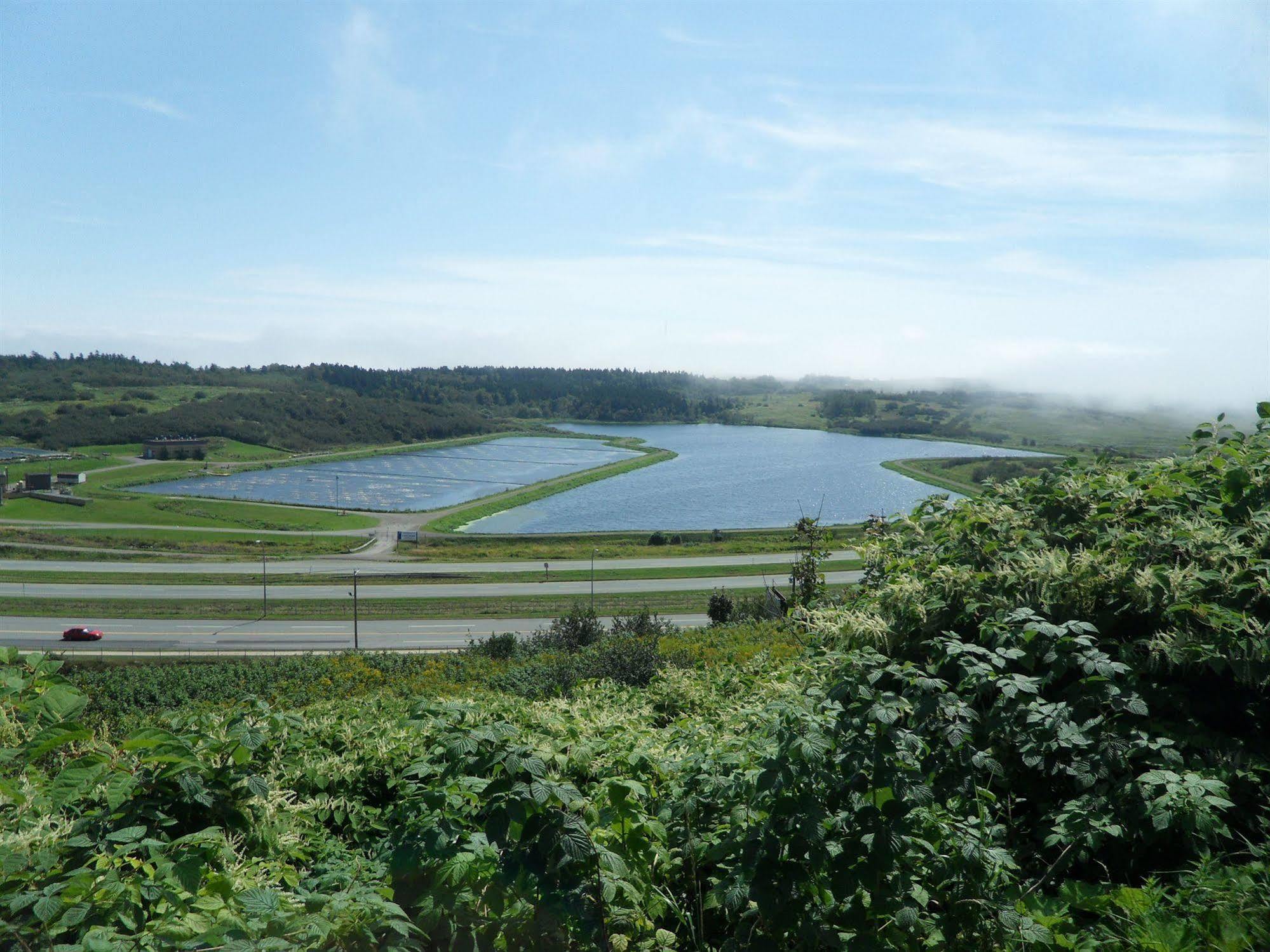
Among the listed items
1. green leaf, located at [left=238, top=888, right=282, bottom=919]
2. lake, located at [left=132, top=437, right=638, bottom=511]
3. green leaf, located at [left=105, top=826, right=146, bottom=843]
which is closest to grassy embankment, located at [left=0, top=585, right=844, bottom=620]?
green leaf, located at [left=105, top=826, right=146, bottom=843]

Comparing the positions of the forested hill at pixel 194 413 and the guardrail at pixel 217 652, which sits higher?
the forested hill at pixel 194 413

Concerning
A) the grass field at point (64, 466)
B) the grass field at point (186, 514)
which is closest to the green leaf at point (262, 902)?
the grass field at point (186, 514)

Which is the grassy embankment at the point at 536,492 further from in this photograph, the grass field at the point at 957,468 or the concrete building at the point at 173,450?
the concrete building at the point at 173,450

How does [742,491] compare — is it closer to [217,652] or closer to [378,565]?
[378,565]

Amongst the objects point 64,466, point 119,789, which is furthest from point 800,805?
point 64,466

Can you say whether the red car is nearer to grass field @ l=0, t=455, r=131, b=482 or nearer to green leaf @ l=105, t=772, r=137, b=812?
green leaf @ l=105, t=772, r=137, b=812

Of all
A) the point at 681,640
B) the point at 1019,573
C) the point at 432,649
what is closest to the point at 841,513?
the point at 432,649
